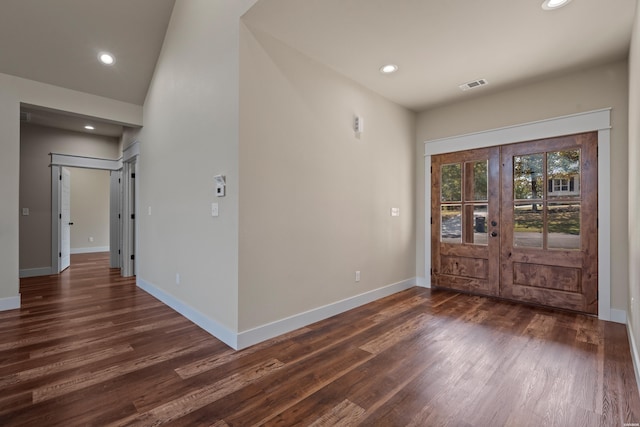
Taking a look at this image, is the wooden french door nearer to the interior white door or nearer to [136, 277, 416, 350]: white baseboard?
[136, 277, 416, 350]: white baseboard

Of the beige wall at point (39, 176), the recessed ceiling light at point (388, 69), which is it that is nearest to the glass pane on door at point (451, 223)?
the recessed ceiling light at point (388, 69)

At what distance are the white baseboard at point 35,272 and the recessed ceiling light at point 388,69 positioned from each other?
6.96 m

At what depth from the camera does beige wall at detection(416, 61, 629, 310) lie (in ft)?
10.6

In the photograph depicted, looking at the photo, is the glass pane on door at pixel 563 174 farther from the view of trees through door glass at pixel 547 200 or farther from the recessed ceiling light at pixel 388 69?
the recessed ceiling light at pixel 388 69

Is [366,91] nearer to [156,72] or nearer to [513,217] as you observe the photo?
[513,217]

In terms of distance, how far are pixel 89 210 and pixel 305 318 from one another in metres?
9.19

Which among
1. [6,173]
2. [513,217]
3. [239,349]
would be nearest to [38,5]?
[6,173]

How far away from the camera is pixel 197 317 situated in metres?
3.16

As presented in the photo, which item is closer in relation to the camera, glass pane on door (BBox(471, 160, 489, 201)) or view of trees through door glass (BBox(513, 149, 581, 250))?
view of trees through door glass (BBox(513, 149, 581, 250))

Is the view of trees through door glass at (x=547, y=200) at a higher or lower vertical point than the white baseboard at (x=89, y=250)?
higher

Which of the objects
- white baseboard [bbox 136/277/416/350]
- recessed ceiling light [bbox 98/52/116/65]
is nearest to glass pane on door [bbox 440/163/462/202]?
white baseboard [bbox 136/277/416/350]

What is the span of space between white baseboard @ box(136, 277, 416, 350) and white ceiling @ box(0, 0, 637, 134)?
8.90 feet

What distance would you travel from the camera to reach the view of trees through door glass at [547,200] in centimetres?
356

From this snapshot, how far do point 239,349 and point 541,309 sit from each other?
361cm
